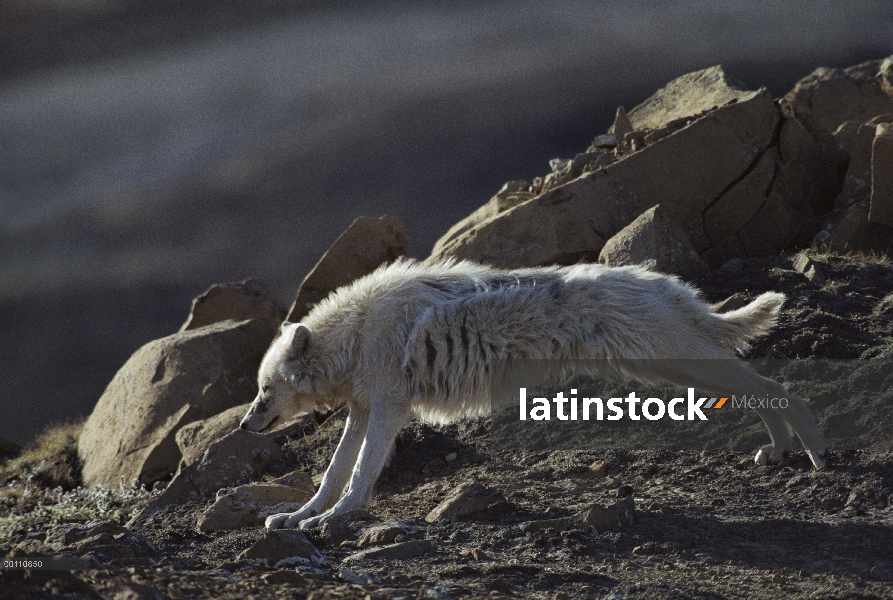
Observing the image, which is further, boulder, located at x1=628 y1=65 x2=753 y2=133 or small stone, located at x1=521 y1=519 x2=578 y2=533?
boulder, located at x1=628 y1=65 x2=753 y2=133

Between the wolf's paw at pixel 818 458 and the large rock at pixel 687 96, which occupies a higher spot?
the large rock at pixel 687 96

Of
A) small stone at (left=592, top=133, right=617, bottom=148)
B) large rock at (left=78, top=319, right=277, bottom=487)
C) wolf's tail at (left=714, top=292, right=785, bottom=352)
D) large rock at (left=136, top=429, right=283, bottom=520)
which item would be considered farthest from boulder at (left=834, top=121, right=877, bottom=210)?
large rock at (left=136, top=429, right=283, bottom=520)

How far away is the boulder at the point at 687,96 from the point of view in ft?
50.6

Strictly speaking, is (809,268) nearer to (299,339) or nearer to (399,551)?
(299,339)

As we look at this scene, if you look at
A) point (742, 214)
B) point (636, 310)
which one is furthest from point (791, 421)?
point (742, 214)

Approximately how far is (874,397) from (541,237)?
17.4ft

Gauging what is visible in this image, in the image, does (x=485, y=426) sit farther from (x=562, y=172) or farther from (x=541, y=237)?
(x=562, y=172)

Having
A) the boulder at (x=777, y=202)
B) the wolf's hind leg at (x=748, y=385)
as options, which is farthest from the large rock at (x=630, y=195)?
the wolf's hind leg at (x=748, y=385)

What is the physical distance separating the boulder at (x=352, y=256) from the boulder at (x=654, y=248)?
11.3 ft

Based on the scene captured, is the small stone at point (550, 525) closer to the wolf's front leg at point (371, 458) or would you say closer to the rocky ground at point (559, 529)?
the rocky ground at point (559, 529)

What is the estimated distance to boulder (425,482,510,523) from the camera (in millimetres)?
6484

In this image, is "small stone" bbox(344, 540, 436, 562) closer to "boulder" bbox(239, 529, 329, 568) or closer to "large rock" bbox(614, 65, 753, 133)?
"boulder" bbox(239, 529, 329, 568)

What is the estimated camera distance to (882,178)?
36.9ft

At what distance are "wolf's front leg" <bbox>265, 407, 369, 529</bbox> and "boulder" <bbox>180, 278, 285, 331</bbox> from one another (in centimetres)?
642
